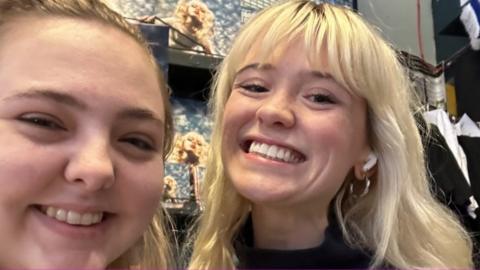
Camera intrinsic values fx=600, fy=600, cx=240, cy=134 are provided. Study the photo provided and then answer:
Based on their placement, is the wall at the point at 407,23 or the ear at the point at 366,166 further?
the wall at the point at 407,23

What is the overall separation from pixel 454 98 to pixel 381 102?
4.59 ft

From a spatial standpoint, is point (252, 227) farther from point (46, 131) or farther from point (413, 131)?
point (46, 131)

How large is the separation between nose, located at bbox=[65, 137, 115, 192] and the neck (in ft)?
1.65

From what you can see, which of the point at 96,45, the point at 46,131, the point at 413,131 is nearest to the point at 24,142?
the point at 46,131

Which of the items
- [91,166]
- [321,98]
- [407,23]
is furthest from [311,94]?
[407,23]

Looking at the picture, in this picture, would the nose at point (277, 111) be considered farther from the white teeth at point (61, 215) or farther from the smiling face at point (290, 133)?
the white teeth at point (61, 215)

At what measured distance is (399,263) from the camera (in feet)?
3.28

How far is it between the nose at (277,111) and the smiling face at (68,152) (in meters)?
0.35

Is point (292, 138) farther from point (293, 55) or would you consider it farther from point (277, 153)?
point (293, 55)

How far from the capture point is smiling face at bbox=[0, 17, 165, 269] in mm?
591

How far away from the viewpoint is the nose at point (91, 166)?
59 centimetres

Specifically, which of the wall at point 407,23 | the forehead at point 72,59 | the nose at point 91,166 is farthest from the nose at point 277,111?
the wall at point 407,23

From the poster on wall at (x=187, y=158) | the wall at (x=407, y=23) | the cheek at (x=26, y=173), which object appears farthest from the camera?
the wall at (x=407, y=23)

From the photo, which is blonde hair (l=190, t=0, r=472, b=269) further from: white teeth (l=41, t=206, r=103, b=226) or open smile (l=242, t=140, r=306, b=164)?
white teeth (l=41, t=206, r=103, b=226)
